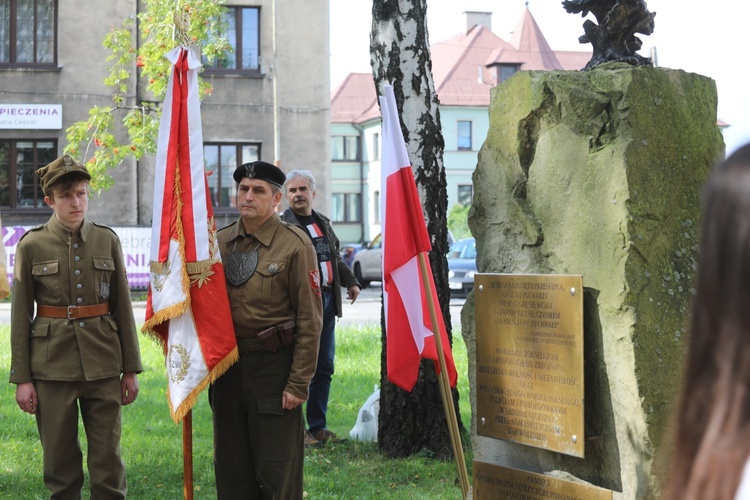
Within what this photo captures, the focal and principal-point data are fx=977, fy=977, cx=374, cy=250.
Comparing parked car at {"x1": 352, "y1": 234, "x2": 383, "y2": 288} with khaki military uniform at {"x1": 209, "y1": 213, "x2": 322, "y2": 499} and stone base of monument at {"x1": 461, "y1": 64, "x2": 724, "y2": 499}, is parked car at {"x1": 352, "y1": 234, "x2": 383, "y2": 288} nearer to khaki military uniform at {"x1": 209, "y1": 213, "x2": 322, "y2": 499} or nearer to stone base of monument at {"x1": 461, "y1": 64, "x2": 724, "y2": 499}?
khaki military uniform at {"x1": 209, "y1": 213, "x2": 322, "y2": 499}

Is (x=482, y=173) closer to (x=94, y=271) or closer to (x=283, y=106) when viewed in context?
(x=94, y=271)

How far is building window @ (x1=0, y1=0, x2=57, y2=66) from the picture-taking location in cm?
2331

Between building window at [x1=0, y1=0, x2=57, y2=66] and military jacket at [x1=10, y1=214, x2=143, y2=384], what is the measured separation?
19604 millimetres

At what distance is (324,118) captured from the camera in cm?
2459

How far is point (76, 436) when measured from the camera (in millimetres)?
5184

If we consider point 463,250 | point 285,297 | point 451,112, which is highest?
point 451,112

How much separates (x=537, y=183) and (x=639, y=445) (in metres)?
1.15

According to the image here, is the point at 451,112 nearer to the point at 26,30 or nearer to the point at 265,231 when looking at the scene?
the point at 26,30

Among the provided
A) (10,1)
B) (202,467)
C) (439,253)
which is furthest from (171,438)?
(10,1)

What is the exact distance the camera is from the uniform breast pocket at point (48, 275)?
5.13 metres

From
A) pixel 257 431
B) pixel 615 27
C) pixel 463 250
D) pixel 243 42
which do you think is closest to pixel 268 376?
pixel 257 431

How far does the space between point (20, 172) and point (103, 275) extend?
63.6ft

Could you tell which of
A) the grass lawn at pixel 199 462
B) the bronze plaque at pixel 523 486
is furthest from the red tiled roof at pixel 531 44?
the bronze plaque at pixel 523 486

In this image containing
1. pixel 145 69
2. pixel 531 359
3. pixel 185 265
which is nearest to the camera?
pixel 531 359
